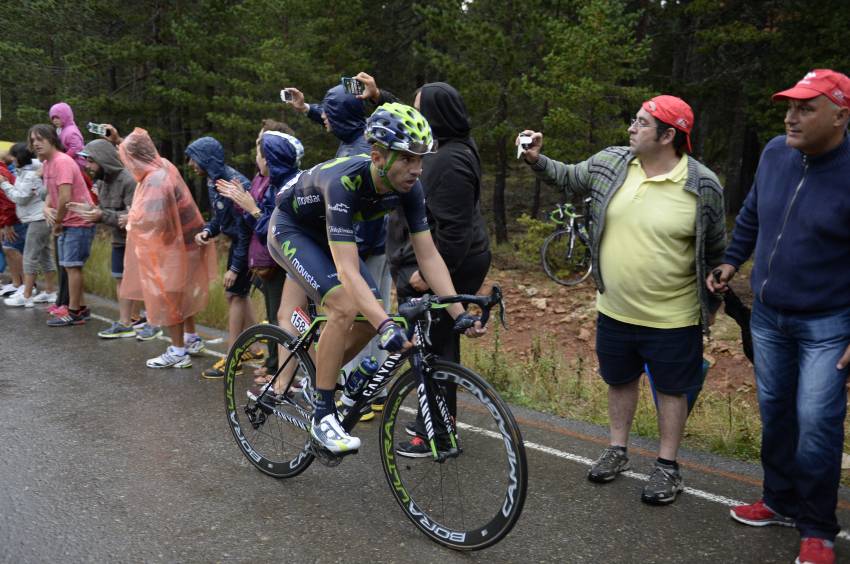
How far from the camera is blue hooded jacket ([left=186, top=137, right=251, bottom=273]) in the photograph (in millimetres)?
6383

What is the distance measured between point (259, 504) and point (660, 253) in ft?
8.66

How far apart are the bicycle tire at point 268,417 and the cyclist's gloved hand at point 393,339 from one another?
977mm

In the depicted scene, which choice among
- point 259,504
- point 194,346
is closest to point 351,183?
point 259,504

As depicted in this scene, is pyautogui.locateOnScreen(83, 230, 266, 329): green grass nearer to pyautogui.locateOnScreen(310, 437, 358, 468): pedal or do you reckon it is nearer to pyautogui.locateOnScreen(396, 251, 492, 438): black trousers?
pyautogui.locateOnScreen(396, 251, 492, 438): black trousers

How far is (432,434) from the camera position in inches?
141

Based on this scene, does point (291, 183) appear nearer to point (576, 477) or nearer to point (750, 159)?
point (576, 477)

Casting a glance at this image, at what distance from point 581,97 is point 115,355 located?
9.36 metres

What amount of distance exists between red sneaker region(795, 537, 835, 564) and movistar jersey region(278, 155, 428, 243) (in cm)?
241

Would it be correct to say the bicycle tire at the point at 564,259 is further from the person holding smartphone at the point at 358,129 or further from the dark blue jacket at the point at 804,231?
the dark blue jacket at the point at 804,231

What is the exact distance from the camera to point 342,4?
824 inches

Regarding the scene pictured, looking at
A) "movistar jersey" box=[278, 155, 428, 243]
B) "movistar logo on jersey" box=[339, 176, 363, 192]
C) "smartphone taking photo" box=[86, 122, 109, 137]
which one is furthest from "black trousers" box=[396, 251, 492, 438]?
"smartphone taking photo" box=[86, 122, 109, 137]

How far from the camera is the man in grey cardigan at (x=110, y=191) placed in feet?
25.8

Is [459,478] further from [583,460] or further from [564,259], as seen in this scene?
[564,259]

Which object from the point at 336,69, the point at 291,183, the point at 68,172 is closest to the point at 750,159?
the point at 336,69
